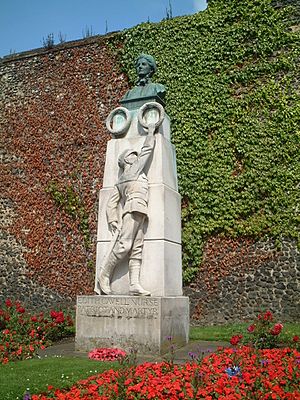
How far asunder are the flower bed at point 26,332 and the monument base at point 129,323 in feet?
2.93

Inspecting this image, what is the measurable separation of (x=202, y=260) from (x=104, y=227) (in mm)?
5637

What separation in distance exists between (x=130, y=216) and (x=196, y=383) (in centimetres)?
299

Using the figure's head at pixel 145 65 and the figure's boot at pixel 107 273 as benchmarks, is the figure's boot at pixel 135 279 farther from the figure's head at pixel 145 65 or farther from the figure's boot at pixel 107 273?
the figure's head at pixel 145 65

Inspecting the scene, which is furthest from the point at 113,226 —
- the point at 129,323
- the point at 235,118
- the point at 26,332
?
the point at 235,118

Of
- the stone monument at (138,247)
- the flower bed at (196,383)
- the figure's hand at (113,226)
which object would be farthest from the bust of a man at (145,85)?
the flower bed at (196,383)

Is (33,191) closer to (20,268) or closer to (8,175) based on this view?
(8,175)

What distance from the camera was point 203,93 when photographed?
12570mm

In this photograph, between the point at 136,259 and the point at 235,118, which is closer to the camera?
the point at 136,259

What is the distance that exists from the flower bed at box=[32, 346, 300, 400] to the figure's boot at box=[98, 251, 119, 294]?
1.96 m

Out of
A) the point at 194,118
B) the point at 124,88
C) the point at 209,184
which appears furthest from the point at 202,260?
the point at 124,88

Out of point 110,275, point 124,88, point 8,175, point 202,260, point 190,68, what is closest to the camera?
point 110,275

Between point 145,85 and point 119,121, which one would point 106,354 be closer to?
point 119,121

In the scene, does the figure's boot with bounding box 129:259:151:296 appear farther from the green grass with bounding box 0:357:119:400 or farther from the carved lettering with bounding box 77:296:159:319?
the green grass with bounding box 0:357:119:400

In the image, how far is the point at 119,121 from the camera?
23.6 feet
